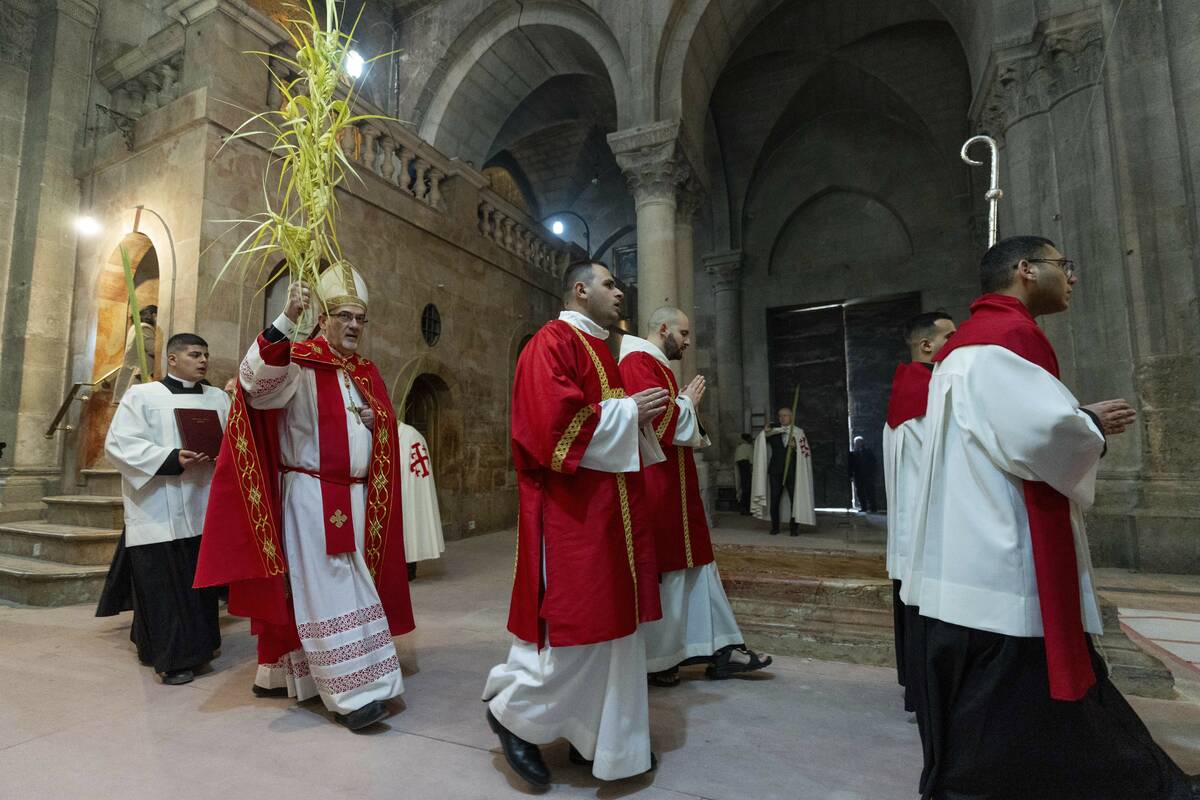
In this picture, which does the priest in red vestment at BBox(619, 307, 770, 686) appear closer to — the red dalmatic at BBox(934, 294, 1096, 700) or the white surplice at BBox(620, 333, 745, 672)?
the white surplice at BBox(620, 333, 745, 672)

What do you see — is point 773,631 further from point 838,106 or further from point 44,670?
point 838,106

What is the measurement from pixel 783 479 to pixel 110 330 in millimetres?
8824

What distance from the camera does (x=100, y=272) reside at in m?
7.00

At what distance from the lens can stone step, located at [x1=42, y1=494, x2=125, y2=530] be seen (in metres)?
5.32

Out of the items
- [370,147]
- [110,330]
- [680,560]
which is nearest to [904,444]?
[680,560]

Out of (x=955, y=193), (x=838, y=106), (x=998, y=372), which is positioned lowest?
(x=998, y=372)

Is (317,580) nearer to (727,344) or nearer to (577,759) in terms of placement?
(577,759)

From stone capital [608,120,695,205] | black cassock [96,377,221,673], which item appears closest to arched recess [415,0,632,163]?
stone capital [608,120,695,205]

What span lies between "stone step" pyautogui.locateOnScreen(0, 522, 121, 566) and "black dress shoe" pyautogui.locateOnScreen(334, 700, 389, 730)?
3839mm

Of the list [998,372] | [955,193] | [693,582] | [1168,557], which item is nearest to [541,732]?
[693,582]

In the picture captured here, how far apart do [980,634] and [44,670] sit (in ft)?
14.1

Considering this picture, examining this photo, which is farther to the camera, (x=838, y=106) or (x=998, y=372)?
(x=838, y=106)

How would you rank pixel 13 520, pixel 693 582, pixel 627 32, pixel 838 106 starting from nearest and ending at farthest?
pixel 693 582 → pixel 13 520 → pixel 627 32 → pixel 838 106

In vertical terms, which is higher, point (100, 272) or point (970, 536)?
point (100, 272)
